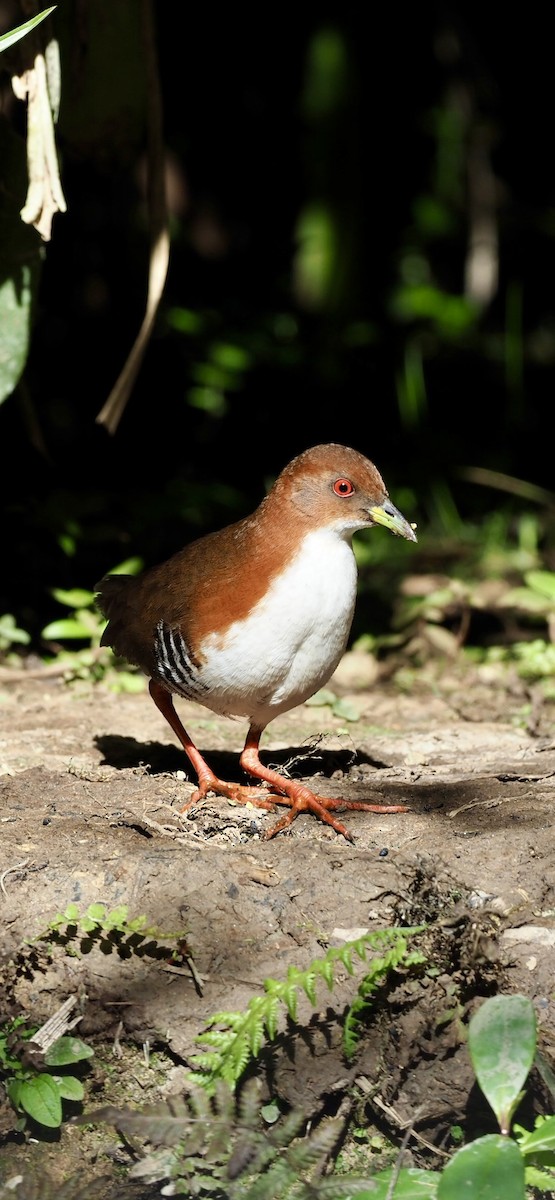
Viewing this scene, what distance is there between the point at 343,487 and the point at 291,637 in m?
0.51

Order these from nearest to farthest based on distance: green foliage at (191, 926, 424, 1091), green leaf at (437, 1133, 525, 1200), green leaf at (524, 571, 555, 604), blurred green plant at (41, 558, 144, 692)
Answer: green leaf at (437, 1133, 525, 1200), green foliage at (191, 926, 424, 1091), blurred green plant at (41, 558, 144, 692), green leaf at (524, 571, 555, 604)

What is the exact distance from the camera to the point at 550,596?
605 centimetres

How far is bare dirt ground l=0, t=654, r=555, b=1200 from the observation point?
3.41m

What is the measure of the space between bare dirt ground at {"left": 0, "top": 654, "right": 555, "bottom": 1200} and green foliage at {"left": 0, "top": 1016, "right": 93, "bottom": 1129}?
2.6 inches

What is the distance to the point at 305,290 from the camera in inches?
388

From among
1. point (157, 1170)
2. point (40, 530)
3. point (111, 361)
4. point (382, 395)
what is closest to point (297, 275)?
point (382, 395)

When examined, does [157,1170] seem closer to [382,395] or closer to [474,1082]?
[474,1082]

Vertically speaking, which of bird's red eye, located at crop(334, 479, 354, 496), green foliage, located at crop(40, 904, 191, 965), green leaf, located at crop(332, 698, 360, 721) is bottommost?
green leaf, located at crop(332, 698, 360, 721)

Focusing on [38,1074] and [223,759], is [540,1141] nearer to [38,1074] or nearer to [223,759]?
[38,1074]

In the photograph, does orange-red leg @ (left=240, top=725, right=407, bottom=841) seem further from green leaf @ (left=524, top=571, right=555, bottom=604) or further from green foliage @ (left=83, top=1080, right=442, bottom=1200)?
green leaf @ (left=524, top=571, right=555, bottom=604)

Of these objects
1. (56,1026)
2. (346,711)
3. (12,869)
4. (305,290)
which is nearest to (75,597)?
(346,711)

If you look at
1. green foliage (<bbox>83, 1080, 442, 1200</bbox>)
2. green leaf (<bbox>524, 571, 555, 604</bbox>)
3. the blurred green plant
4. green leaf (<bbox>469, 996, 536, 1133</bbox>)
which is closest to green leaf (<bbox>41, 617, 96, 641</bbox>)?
the blurred green plant

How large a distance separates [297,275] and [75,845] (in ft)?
23.0

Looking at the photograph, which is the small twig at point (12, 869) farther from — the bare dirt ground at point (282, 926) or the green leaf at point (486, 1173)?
the green leaf at point (486, 1173)
